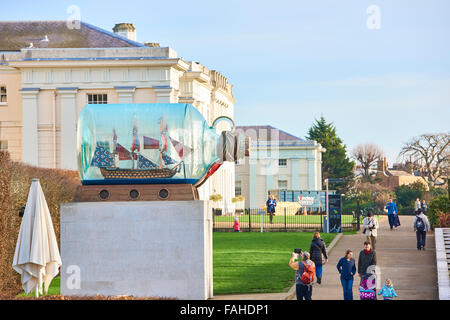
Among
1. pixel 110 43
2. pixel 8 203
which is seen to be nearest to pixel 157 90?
pixel 110 43

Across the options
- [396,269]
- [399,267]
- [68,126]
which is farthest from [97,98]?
[396,269]

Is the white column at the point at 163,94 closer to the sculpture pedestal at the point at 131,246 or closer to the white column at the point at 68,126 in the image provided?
the white column at the point at 68,126

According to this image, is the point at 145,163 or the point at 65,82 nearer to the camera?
the point at 145,163

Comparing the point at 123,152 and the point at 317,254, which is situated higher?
the point at 123,152

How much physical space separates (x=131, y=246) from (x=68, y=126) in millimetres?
39327

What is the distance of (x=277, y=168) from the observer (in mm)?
87812

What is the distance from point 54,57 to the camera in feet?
172

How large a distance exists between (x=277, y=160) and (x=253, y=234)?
163ft

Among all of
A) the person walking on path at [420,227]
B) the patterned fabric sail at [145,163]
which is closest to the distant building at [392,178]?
the person walking on path at [420,227]

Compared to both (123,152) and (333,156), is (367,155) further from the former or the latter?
(123,152)

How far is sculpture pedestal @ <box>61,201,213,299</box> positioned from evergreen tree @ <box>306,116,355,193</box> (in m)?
80.9

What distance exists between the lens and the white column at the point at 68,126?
52.7 m

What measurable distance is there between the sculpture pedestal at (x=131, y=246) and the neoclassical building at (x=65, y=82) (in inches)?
1450
